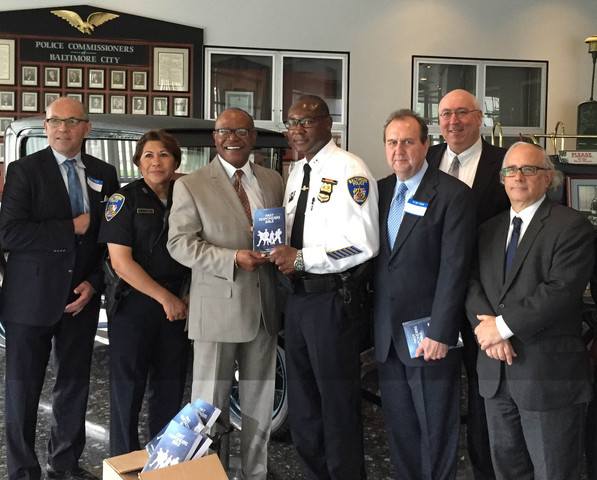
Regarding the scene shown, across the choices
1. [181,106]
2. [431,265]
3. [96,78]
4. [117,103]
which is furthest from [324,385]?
[96,78]

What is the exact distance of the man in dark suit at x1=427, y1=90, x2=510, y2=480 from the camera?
267cm

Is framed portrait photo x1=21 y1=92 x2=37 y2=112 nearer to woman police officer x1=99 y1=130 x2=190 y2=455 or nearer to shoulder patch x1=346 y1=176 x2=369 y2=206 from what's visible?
woman police officer x1=99 y1=130 x2=190 y2=455

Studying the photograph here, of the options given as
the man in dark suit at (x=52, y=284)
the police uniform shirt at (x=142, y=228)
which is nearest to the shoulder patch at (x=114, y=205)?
the police uniform shirt at (x=142, y=228)

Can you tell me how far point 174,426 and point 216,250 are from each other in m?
0.68

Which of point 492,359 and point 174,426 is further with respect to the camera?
point 492,359

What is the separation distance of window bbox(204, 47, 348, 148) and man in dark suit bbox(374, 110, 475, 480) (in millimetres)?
6165

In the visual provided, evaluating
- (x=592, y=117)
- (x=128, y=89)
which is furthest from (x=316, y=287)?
(x=592, y=117)

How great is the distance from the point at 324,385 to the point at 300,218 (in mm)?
654

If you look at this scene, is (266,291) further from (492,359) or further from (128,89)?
(128,89)

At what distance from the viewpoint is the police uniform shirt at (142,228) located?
2.70 metres

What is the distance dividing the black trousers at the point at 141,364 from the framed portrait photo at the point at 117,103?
19.4 ft

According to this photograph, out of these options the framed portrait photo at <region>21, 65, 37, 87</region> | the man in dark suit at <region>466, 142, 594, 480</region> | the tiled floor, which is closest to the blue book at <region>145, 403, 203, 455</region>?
the tiled floor

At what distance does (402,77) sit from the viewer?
8.88 m

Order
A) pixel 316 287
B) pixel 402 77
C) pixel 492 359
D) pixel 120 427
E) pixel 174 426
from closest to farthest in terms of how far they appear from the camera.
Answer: pixel 174 426 < pixel 492 359 < pixel 316 287 < pixel 120 427 < pixel 402 77
